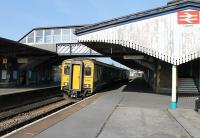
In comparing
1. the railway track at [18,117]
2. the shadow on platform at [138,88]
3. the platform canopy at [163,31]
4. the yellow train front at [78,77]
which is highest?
the platform canopy at [163,31]

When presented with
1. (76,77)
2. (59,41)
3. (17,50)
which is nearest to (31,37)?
(59,41)

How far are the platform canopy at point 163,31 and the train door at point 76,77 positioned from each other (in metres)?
3.10

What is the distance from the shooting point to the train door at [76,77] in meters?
23.3

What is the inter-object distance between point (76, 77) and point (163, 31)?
7283mm

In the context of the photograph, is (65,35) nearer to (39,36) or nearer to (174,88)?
(39,36)

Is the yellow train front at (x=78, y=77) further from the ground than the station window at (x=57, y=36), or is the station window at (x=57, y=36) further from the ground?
the station window at (x=57, y=36)

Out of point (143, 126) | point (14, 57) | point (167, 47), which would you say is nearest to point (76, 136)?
point (143, 126)

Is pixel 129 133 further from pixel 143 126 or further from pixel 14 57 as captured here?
pixel 14 57

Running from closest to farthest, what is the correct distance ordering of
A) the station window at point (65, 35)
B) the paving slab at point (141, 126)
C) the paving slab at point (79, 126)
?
the paving slab at point (79, 126), the paving slab at point (141, 126), the station window at point (65, 35)

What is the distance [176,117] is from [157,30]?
740 cm

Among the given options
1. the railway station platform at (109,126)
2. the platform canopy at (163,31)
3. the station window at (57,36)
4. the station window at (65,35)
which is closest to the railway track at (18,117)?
the railway station platform at (109,126)

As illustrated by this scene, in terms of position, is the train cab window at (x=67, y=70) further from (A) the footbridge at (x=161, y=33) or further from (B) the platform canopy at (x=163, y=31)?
(B) the platform canopy at (x=163, y=31)

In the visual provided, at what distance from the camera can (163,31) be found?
757 inches

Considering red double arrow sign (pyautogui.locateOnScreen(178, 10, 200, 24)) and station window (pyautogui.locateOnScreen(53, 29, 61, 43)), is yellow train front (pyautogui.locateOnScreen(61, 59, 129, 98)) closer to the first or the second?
red double arrow sign (pyautogui.locateOnScreen(178, 10, 200, 24))
